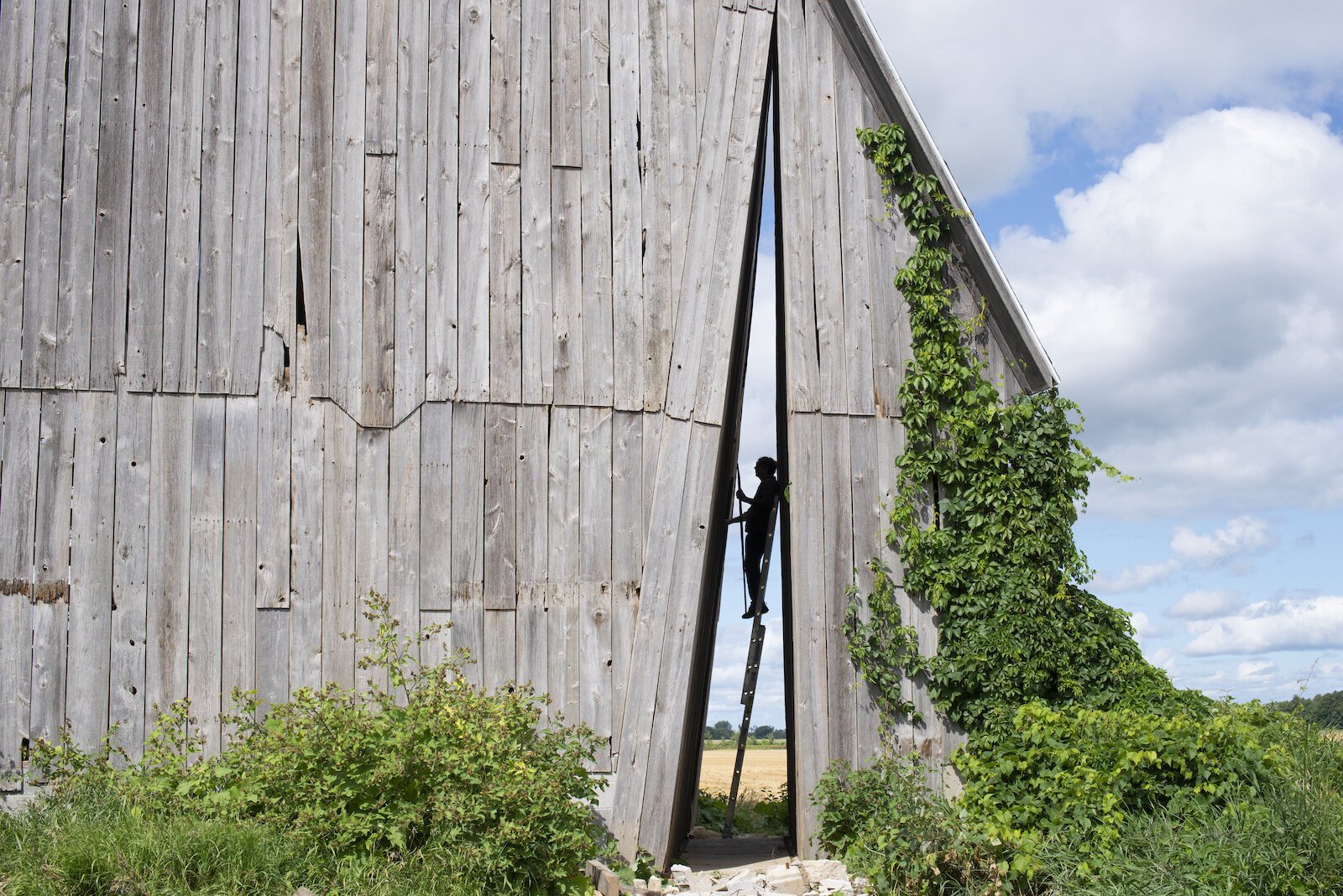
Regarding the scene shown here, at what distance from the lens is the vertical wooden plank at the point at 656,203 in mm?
8086

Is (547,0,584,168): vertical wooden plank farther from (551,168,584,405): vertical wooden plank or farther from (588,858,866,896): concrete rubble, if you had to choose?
(588,858,866,896): concrete rubble

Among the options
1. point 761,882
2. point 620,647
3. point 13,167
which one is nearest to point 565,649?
point 620,647

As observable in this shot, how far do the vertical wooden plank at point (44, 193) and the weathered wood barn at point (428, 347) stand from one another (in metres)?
0.02

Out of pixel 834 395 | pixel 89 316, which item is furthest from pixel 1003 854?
pixel 89 316

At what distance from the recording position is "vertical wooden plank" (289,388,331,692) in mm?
7621

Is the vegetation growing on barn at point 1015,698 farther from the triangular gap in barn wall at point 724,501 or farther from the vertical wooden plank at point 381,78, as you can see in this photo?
the vertical wooden plank at point 381,78

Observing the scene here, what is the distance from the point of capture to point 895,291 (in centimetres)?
838

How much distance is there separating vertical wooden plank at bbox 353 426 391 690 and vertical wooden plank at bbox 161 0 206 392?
4.09ft

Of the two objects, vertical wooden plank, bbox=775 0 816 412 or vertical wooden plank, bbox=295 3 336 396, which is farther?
vertical wooden plank, bbox=775 0 816 412

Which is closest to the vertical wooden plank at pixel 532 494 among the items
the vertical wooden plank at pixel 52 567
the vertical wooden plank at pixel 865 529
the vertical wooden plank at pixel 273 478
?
the vertical wooden plank at pixel 273 478

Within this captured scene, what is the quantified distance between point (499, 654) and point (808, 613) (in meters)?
2.10

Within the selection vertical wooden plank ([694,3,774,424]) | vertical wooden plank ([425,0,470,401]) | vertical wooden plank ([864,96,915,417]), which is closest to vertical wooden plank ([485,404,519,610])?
vertical wooden plank ([425,0,470,401])

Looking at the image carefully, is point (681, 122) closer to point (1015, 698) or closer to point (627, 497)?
point (627, 497)

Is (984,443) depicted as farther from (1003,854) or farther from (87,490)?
(87,490)
